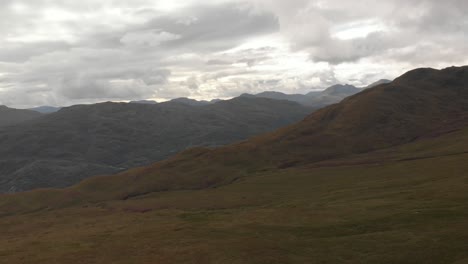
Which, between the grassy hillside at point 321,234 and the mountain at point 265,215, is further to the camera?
the mountain at point 265,215

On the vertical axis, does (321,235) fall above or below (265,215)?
above

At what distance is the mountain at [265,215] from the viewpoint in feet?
152

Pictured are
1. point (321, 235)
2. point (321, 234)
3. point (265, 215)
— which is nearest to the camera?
point (321, 235)

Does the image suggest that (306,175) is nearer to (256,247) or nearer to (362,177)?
(362,177)

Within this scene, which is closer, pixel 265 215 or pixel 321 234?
pixel 321 234

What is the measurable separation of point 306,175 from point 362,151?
57682 mm

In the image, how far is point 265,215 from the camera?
71.2m

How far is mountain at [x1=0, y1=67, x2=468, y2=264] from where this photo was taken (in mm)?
46469

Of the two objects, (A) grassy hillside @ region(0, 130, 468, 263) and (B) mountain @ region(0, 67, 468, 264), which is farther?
(B) mountain @ region(0, 67, 468, 264)

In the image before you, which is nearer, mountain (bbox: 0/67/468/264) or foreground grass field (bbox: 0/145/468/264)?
foreground grass field (bbox: 0/145/468/264)

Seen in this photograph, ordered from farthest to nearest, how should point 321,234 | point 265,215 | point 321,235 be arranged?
point 265,215 → point 321,234 → point 321,235

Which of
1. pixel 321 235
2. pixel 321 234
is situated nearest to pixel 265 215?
pixel 321 234

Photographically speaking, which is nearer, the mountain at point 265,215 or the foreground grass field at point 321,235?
the foreground grass field at point 321,235

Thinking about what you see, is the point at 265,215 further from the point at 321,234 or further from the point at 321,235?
the point at 321,235
